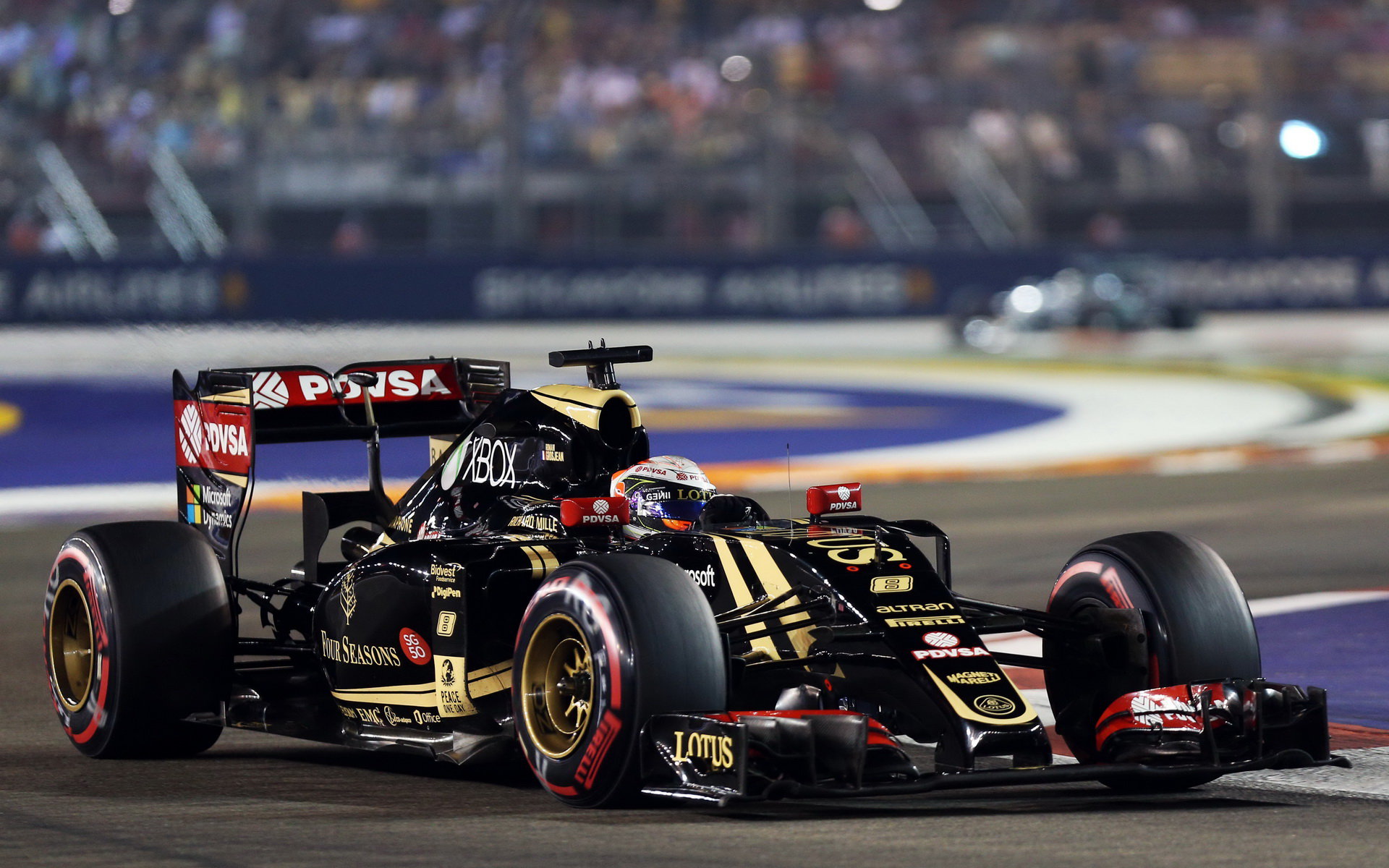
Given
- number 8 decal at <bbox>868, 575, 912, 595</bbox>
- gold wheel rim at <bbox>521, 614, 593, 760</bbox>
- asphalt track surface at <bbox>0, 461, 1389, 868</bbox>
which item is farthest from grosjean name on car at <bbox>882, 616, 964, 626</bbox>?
gold wheel rim at <bbox>521, 614, 593, 760</bbox>

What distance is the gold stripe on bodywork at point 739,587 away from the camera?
6.66m

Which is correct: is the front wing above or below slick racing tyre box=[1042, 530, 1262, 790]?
below

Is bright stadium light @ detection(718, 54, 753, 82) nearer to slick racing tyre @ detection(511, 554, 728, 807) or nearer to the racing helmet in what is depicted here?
the racing helmet

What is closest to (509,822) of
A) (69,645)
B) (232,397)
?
(69,645)

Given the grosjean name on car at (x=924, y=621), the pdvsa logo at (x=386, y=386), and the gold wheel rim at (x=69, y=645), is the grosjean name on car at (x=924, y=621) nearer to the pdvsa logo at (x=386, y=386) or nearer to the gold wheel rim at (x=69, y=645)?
the gold wheel rim at (x=69, y=645)

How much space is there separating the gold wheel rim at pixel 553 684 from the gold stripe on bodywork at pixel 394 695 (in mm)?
646

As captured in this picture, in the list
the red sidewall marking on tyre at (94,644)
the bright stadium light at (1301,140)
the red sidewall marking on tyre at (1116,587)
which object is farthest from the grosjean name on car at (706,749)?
the bright stadium light at (1301,140)

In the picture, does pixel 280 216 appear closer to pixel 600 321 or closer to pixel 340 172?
pixel 340 172

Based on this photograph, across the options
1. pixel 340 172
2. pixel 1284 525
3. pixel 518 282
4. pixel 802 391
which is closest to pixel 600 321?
pixel 518 282

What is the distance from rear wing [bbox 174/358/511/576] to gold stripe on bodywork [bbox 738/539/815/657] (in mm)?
2162

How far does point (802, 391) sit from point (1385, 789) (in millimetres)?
20459

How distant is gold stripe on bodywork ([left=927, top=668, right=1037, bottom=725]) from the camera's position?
20.3ft

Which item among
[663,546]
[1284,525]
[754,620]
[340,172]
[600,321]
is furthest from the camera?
[600,321]

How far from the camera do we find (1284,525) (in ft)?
46.5
